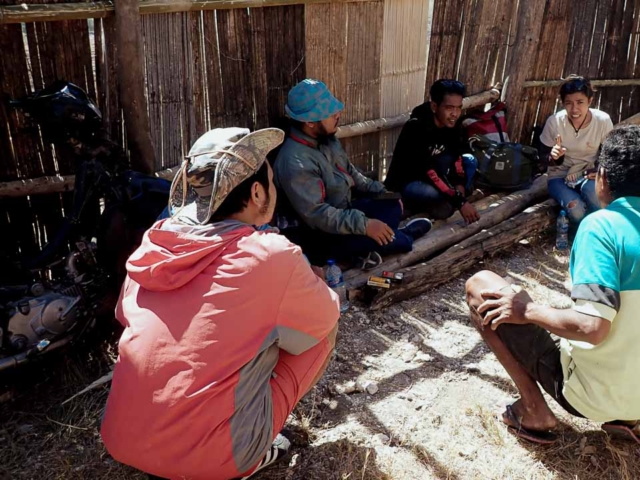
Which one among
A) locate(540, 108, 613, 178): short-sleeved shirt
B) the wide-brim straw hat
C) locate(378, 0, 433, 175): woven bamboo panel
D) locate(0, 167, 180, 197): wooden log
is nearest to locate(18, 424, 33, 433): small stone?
locate(0, 167, 180, 197): wooden log

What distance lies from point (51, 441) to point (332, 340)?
1.45 m

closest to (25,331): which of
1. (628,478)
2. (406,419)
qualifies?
(406,419)

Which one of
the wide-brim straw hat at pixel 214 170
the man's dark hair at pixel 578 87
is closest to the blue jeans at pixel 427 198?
the man's dark hair at pixel 578 87

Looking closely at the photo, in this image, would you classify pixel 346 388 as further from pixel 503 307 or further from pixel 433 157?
pixel 433 157

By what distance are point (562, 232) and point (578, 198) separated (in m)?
0.31

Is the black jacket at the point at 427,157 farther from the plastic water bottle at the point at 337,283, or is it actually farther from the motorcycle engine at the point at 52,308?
the motorcycle engine at the point at 52,308

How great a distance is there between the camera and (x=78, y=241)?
3248 millimetres

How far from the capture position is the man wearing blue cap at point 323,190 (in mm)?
3910

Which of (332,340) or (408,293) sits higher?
(332,340)

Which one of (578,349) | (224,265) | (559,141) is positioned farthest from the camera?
(559,141)

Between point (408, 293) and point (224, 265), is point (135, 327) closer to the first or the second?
point (224, 265)

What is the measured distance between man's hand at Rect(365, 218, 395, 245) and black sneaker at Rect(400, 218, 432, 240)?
1.69 feet

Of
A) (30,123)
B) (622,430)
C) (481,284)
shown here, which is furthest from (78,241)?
(622,430)

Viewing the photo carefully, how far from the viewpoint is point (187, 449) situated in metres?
2.05
